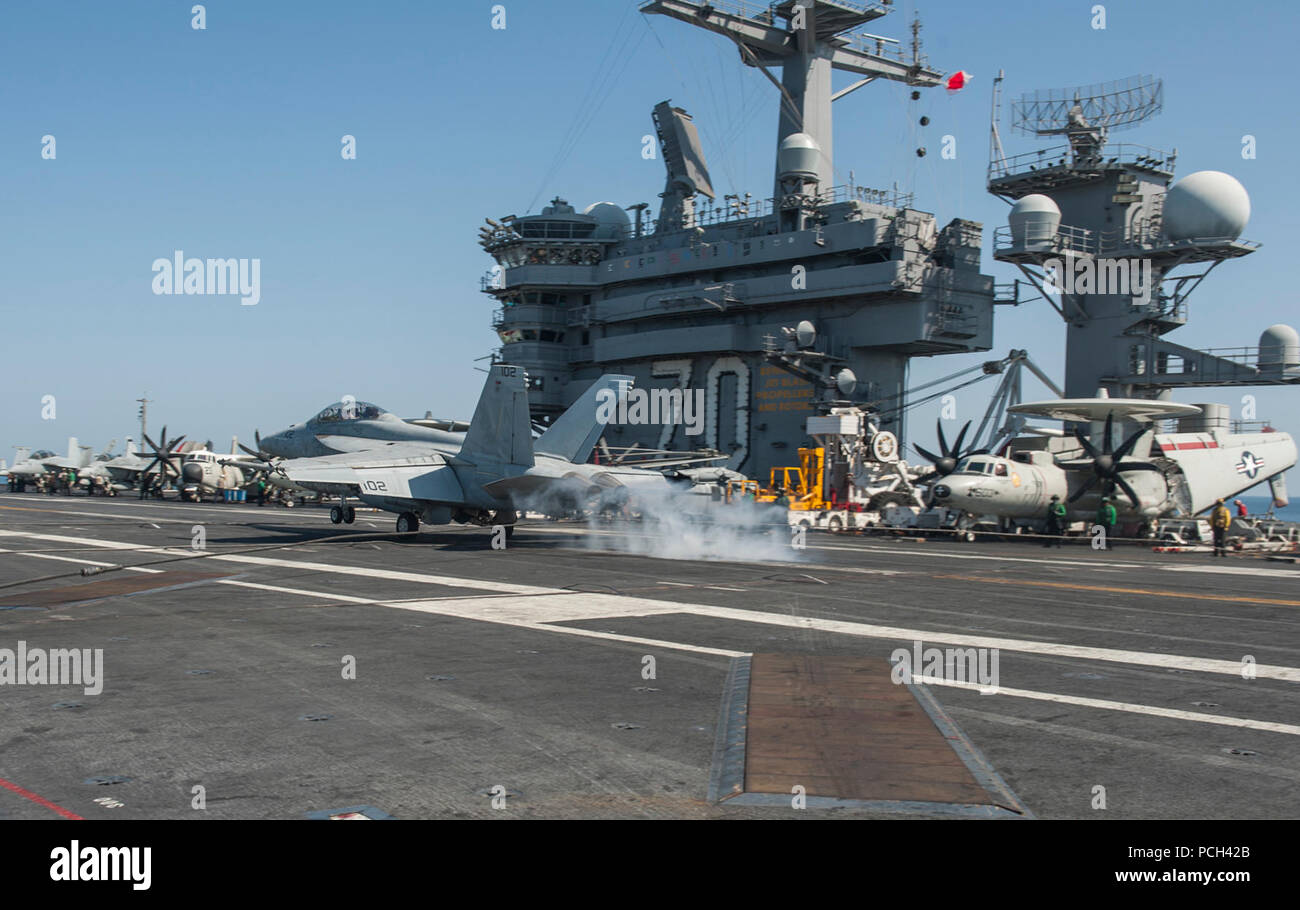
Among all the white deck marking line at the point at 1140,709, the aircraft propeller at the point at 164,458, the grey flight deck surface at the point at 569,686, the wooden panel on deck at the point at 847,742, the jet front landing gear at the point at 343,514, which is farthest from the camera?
the aircraft propeller at the point at 164,458

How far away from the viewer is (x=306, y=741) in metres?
8.32

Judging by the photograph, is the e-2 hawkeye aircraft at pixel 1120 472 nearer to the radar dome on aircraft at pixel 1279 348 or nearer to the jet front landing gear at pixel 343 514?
the radar dome on aircraft at pixel 1279 348

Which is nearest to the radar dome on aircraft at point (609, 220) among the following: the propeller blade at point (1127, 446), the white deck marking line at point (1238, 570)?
the propeller blade at point (1127, 446)

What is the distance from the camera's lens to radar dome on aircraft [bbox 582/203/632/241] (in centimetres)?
7838

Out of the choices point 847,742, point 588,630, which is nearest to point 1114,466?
point 588,630

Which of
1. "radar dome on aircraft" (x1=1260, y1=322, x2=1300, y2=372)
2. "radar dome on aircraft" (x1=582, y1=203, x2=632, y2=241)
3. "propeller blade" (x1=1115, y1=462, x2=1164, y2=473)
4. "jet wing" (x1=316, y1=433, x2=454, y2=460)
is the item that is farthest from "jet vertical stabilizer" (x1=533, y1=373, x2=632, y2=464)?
"radar dome on aircraft" (x1=582, y1=203, x2=632, y2=241)

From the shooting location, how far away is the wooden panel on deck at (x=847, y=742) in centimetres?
725

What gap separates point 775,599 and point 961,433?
32.1 meters

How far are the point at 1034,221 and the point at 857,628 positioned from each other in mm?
44944

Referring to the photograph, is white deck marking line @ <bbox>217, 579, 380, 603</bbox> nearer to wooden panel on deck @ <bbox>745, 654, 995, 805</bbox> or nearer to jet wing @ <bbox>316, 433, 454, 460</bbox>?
wooden panel on deck @ <bbox>745, 654, 995, 805</bbox>

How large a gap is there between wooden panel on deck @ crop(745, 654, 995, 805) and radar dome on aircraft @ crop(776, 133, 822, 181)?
183 ft

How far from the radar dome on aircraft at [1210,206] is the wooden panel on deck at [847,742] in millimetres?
50313
